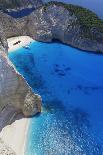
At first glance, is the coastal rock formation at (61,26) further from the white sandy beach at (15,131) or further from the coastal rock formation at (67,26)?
the white sandy beach at (15,131)

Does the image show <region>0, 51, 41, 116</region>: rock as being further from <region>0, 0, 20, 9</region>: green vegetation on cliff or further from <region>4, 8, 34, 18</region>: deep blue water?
<region>0, 0, 20, 9</region>: green vegetation on cliff

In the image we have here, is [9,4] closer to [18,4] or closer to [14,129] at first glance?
[18,4]

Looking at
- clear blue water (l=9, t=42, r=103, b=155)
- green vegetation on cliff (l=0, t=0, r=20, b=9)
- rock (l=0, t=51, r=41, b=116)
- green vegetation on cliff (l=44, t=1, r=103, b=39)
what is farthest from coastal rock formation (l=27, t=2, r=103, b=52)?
rock (l=0, t=51, r=41, b=116)

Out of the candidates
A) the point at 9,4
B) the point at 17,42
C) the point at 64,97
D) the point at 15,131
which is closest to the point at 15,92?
the point at 15,131

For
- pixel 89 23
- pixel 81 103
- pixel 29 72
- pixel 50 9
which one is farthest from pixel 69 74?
pixel 50 9

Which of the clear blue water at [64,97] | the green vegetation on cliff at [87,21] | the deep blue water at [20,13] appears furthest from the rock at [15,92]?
the deep blue water at [20,13]

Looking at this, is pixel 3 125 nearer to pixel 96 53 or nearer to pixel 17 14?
pixel 96 53
